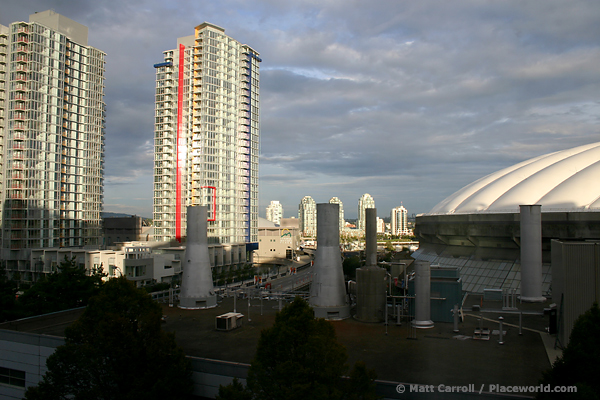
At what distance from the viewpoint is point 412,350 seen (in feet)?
63.9

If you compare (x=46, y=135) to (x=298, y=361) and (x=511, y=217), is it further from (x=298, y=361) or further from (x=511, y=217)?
(x=298, y=361)

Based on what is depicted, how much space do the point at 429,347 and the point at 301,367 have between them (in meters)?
9.72

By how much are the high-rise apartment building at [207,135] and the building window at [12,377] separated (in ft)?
242

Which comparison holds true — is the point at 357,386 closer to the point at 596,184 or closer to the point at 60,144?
the point at 596,184

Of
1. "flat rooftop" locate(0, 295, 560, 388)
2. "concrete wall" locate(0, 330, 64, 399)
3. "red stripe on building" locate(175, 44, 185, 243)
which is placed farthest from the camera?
"red stripe on building" locate(175, 44, 185, 243)

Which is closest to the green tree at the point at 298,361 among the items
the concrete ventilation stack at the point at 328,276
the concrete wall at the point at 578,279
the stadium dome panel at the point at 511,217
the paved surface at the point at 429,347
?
the paved surface at the point at 429,347

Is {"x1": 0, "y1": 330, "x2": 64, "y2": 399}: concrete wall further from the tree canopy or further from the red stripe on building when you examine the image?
the red stripe on building

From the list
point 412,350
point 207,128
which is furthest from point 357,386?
point 207,128

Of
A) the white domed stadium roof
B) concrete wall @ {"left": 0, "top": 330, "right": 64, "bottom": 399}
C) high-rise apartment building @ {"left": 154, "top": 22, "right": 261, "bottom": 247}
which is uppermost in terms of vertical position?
high-rise apartment building @ {"left": 154, "top": 22, "right": 261, "bottom": 247}

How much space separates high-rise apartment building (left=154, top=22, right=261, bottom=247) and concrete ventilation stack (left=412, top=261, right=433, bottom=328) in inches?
3044

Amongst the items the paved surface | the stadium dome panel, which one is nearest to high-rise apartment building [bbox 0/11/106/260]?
the paved surface

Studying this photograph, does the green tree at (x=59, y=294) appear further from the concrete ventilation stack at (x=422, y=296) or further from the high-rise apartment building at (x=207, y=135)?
the high-rise apartment building at (x=207, y=135)

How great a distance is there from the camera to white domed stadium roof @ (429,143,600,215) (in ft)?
108

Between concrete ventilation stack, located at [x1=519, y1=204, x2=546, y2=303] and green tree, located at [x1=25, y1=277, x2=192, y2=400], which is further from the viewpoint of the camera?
concrete ventilation stack, located at [x1=519, y1=204, x2=546, y2=303]
